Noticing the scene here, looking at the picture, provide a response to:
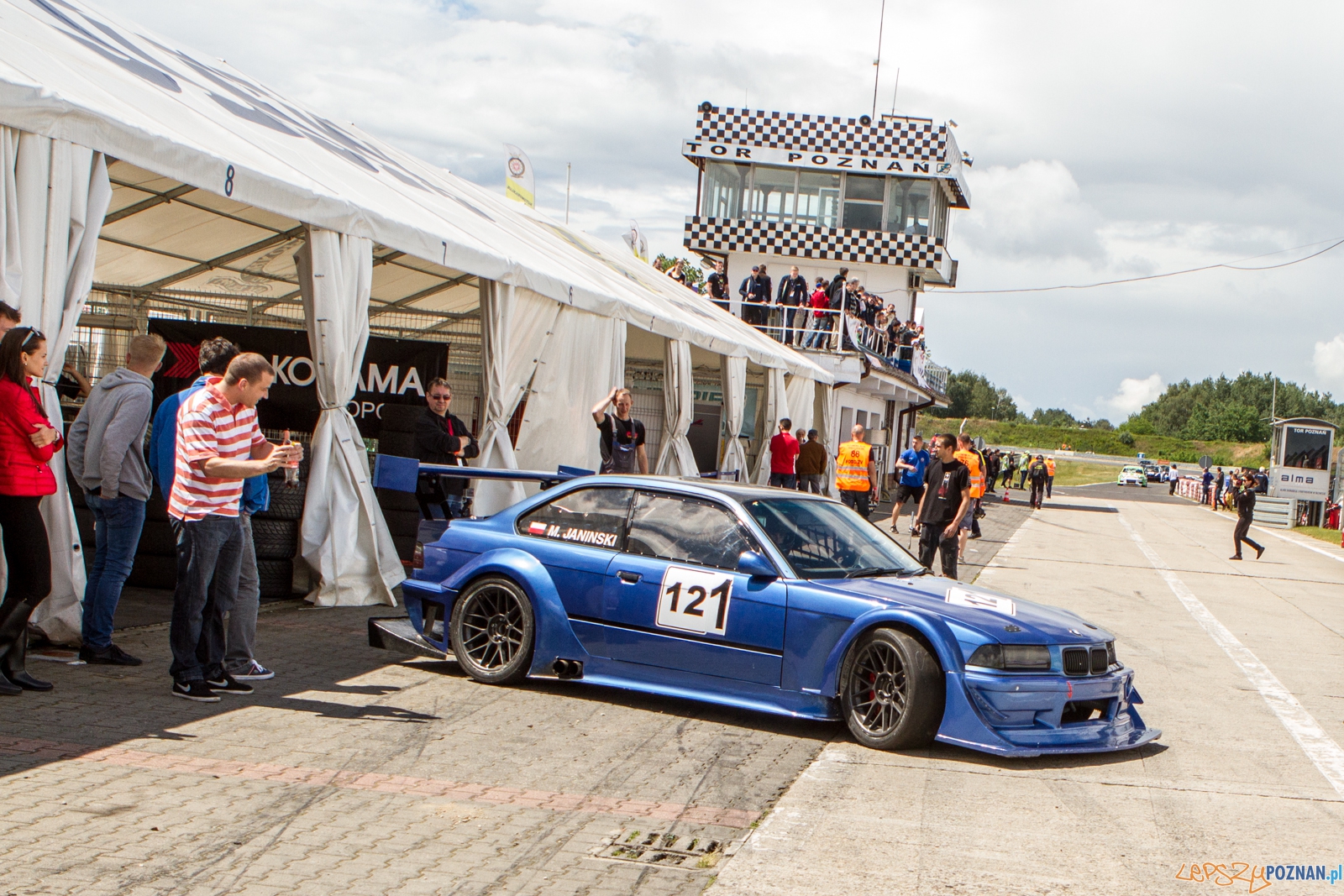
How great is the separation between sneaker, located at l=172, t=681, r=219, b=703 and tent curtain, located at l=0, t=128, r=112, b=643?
111cm

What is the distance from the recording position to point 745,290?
31.6m

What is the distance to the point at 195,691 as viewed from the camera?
6203 millimetres

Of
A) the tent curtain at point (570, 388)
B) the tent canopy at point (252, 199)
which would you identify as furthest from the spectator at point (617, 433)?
the tent canopy at point (252, 199)

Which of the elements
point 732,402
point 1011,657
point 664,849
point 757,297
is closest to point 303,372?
point 732,402

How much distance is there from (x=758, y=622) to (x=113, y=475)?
3.54m

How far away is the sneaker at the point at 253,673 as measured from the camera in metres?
6.81

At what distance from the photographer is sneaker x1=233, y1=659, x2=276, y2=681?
6809 millimetres

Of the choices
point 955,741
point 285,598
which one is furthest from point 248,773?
point 285,598

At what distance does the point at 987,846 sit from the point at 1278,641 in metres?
8.06

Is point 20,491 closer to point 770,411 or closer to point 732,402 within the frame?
point 732,402

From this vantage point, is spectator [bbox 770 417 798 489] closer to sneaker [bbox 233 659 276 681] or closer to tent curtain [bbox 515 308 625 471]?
tent curtain [bbox 515 308 625 471]

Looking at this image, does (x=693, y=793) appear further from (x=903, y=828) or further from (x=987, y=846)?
(x=987, y=846)

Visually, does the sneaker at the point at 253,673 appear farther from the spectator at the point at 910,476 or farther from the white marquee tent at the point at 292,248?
the spectator at the point at 910,476

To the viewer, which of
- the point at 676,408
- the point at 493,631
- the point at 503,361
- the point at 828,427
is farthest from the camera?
the point at 828,427
